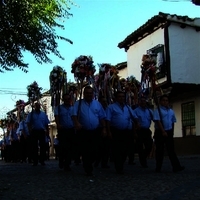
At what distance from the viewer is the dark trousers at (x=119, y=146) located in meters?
9.50

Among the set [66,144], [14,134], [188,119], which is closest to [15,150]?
[14,134]

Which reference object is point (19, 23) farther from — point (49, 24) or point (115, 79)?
point (115, 79)

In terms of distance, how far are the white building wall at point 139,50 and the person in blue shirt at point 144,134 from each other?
12.1 metres

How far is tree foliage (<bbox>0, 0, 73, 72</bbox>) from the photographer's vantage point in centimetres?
1129

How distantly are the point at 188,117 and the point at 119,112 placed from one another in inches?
526

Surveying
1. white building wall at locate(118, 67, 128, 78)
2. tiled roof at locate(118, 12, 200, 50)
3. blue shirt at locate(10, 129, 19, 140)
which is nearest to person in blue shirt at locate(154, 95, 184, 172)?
blue shirt at locate(10, 129, 19, 140)

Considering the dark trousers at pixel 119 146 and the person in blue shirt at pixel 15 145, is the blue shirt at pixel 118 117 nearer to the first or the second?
the dark trousers at pixel 119 146

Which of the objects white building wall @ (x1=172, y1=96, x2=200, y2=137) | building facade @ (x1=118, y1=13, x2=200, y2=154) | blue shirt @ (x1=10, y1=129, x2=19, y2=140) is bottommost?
blue shirt @ (x1=10, y1=129, x2=19, y2=140)

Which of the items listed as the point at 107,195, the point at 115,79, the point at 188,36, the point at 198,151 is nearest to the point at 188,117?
the point at 198,151

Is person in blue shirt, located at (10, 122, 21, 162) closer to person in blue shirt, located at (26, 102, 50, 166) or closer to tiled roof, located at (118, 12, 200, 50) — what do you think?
person in blue shirt, located at (26, 102, 50, 166)

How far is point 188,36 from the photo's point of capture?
78.6 ft

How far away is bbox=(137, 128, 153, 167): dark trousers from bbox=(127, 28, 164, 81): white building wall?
Result: 499 inches

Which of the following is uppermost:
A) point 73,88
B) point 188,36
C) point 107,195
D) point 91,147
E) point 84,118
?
point 188,36

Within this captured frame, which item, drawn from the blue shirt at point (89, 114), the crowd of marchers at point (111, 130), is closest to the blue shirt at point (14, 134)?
the crowd of marchers at point (111, 130)
